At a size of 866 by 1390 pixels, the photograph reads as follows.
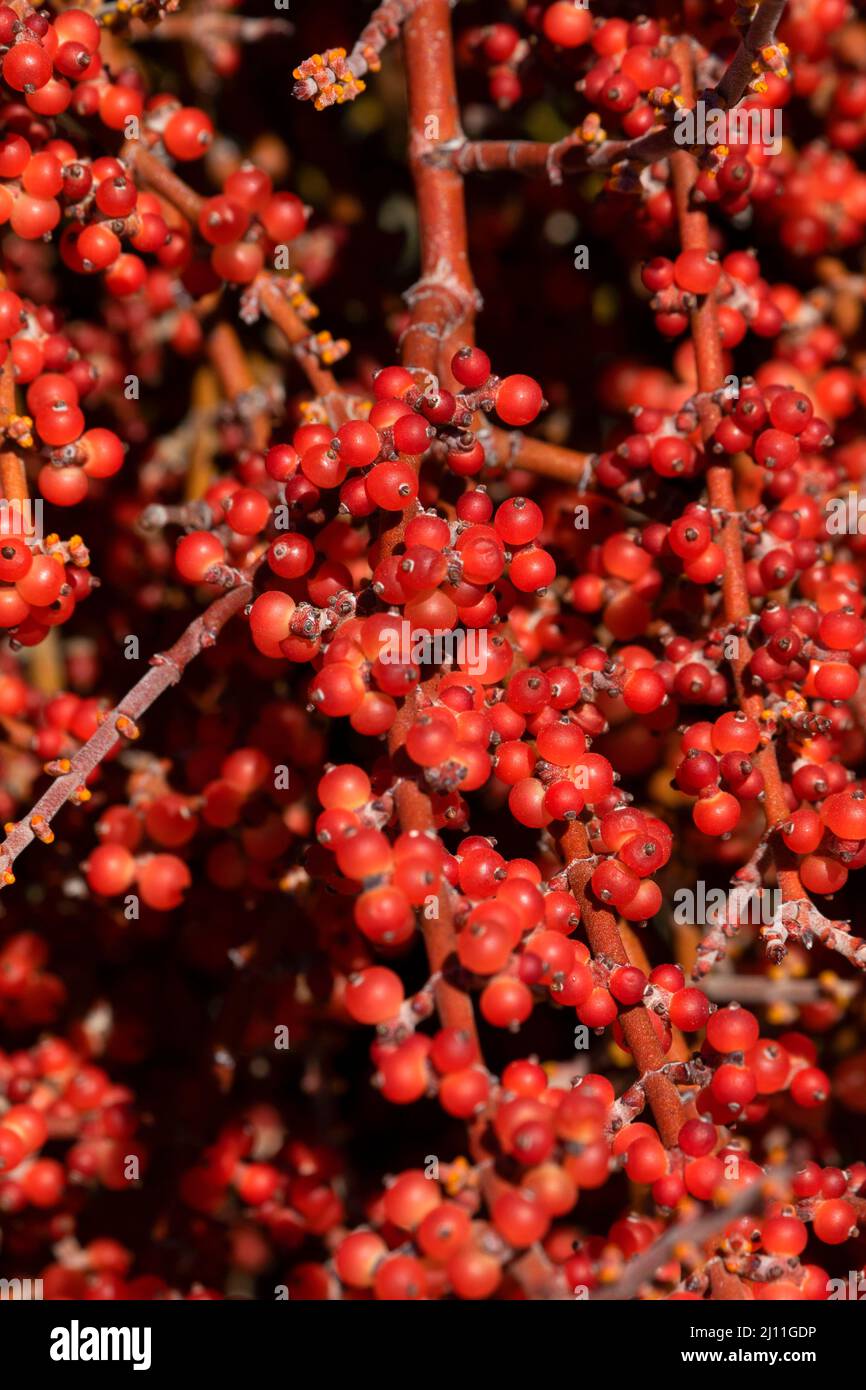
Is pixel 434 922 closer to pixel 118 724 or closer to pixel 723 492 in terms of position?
pixel 118 724

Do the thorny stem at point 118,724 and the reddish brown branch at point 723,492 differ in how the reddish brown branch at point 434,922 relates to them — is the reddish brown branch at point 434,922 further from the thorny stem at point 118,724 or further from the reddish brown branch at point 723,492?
the reddish brown branch at point 723,492

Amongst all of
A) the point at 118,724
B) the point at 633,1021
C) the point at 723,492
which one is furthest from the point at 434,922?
the point at 723,492

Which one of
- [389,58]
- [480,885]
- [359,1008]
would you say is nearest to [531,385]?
[480,885]

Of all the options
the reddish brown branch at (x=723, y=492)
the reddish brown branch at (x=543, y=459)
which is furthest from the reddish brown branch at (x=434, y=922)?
the reddish brown branch at (x=543, y=459)

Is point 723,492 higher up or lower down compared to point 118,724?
higher up

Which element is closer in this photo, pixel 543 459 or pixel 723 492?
pixel 723 492

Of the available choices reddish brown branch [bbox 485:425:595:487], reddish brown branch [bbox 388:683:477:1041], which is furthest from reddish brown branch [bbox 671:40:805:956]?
reddish brown branch [bbox 388:683:477:1041]

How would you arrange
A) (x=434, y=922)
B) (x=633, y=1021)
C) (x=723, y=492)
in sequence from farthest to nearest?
(x=723, y=492) → (x=633, y=1021) → (x=434, y=922)

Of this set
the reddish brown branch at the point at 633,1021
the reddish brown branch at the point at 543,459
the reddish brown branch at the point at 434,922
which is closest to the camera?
the reddish brown branch at the point at 434,922

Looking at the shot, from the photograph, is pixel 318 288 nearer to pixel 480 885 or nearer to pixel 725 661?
pixel 725 661
